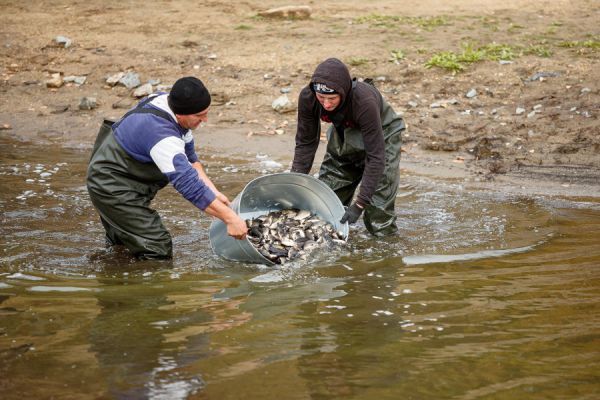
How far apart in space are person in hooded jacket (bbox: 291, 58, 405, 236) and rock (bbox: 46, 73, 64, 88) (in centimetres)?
555

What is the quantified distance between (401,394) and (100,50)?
8.75 m

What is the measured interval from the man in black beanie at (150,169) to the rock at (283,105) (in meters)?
4.17

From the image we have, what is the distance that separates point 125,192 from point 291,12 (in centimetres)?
717

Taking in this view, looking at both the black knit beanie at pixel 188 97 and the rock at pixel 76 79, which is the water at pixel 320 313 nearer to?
the black knit beanie at pixel 188 97

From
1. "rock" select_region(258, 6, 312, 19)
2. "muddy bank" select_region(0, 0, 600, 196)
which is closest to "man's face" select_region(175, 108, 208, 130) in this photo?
"muddy bank" select_region(0, 0, 600, 196)

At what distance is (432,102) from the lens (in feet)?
32.1

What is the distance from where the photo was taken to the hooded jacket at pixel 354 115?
5.55 metres

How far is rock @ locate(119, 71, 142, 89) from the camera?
35.0 ft

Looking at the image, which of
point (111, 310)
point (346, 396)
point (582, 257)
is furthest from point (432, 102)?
point (346, 396)

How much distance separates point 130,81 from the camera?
10.7m

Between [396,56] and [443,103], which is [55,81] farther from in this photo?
[443,103]

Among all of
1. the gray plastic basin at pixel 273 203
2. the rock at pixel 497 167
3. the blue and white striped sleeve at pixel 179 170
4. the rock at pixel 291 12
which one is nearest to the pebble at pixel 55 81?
the rock at pixel 291 12

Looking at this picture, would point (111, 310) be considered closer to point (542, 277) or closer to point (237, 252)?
point (237, 252)

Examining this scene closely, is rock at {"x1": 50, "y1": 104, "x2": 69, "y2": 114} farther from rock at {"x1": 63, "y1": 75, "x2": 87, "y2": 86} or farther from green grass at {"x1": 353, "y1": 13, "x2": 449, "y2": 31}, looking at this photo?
green grass at {"x1": 353, "y1": 13, "x2": 449, "y2": 31}
